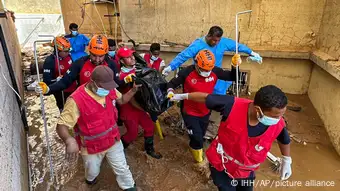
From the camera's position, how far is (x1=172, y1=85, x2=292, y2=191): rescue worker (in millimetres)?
1999

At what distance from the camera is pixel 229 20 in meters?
5.59

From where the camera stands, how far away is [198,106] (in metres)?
3.50

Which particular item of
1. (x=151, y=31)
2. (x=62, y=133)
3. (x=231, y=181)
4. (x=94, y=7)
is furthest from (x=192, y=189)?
(x=94, y=7)

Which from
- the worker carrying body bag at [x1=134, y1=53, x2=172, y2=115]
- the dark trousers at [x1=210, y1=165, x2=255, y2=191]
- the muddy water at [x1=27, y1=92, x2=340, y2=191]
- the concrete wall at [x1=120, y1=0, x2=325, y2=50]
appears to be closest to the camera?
the dark trousers at [x1=210, y1=165, x2=255, y2=191]

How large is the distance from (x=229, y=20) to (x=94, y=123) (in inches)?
162

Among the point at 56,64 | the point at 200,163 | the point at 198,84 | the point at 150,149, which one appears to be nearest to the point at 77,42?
the point at 56,64

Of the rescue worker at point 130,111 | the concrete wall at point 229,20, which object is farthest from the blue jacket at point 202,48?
the concrete wall at point 229,20

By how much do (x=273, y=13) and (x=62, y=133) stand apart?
4.74 meters

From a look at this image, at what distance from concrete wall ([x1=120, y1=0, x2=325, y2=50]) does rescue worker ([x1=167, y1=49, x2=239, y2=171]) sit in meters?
2.31

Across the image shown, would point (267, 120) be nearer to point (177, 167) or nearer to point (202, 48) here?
point (177, 167)

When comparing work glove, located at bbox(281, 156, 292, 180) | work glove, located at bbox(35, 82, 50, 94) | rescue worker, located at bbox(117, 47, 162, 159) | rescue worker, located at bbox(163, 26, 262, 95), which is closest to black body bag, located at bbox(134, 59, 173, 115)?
rescue worker, located at bbox(117, 47, 162, 159)

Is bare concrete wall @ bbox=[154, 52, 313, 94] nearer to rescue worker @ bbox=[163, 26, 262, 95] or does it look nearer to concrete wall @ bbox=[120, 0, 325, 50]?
concrete wall @ bbox=[120, 0, 325, 50]

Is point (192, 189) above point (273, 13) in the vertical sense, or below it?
below

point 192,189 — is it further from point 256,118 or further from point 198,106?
point 256,118
